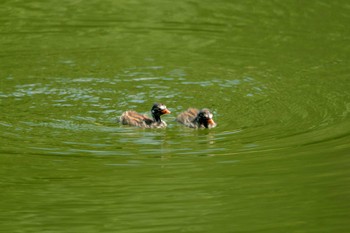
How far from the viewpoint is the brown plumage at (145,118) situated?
11539mm

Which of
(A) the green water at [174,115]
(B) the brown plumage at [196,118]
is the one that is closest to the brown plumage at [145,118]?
(A) the green water at [174,115]

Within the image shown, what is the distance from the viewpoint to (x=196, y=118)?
11359mm

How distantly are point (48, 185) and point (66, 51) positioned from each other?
6477 mm

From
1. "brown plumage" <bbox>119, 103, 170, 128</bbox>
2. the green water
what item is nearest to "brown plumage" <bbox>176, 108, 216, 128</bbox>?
the green water

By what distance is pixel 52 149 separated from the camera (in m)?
10.2

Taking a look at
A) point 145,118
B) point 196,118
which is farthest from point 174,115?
point 196,118

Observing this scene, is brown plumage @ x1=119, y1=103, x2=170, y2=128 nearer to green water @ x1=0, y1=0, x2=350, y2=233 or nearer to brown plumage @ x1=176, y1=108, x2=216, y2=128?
green water @ x1=0, y1=0, x2=350, y2=233

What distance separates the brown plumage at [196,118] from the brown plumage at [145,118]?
0.74 feet

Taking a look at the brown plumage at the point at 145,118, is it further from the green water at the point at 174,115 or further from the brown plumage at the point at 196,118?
the brown plumage at the point at 196,118

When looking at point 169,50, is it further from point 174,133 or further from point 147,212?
point 147,212

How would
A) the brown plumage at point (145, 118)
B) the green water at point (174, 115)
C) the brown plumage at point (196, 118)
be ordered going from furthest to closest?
the brown plumage at point (145, 118)
the brown plumage at point (196, 118)
the green water at point (174, 115)

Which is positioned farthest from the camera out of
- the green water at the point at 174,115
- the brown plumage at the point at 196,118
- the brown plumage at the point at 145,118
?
the brown plumage at the point at 145,118

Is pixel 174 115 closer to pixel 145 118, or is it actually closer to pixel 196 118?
pixel 145 118

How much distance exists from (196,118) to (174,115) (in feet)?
3.18
